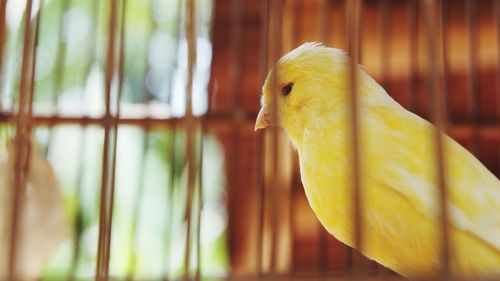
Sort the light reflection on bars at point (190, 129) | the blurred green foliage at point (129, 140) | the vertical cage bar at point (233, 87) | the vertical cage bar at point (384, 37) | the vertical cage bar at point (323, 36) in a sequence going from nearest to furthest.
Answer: the light reflection on bars at point (190, 129)
the vertical cage bar at point (323, 36)
the blurred green foliage at point (129, 140)
the vertical cage bar at point (384, 37)
the vertical cage bar at point (233, 87)

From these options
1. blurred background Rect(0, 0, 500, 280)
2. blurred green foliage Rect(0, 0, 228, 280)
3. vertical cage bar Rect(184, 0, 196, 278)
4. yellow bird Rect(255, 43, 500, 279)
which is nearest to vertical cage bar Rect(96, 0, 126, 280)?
vertical cage bar Rect(184, 0, 196, 278)

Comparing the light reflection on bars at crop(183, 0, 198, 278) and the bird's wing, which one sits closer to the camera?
the light reflection on bars at crop(183, 0, 198, 278)

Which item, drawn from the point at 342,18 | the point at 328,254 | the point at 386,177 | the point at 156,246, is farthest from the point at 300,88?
the point at 156,246

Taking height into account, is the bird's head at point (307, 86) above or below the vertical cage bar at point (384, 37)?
below

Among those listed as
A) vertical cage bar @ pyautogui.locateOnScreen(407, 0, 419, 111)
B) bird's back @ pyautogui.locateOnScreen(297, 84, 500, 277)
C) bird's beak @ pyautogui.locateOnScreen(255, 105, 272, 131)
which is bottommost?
bird's back @ pyautogui.locateOnScreen(297, 84, 500, 277)

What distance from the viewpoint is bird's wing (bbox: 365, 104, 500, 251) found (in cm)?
85

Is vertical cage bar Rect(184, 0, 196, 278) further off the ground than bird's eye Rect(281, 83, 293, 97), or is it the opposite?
bird's eye Rect(281, 83, 293, 97)

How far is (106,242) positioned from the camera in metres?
0.72

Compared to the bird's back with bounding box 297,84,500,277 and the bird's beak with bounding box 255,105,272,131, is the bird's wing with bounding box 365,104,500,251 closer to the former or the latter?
the bird's back with bounding box 297,84,500,277

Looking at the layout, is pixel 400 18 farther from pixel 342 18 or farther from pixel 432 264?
pixel 432 264

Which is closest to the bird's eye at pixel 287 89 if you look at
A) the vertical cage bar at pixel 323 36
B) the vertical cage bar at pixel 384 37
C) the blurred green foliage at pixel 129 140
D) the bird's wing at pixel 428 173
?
the bird's wing at pixel 428 173

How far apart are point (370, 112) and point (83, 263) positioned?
134 cm

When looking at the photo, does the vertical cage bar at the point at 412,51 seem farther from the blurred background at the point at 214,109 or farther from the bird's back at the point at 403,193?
the bird's back at the point at 403,193

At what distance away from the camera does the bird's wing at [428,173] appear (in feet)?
2.79
